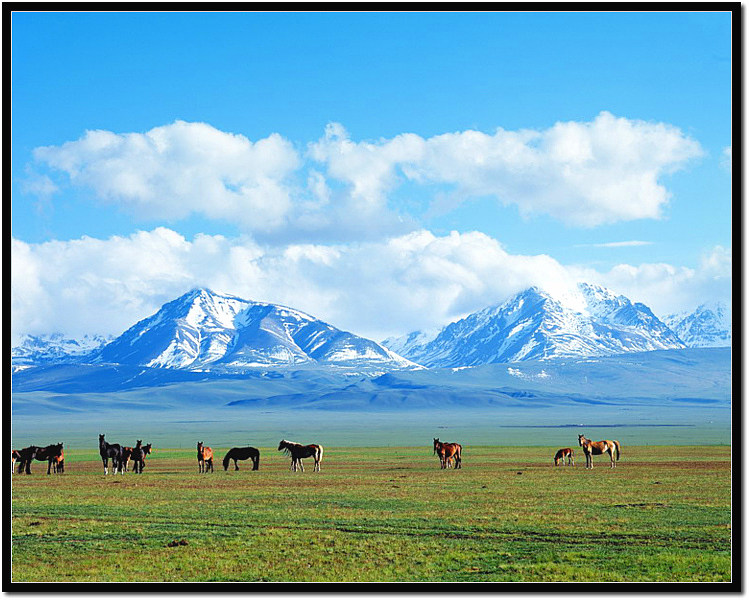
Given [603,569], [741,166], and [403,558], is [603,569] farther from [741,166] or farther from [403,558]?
[741,166]

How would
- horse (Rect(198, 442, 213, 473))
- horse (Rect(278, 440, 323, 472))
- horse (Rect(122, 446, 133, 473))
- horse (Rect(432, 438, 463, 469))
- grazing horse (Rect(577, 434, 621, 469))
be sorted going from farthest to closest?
horse (Rect(432, 438, 463, 469)) → grazing horse (Rect(577, 434, 621, 469)) → horse (Rect(278, 440, 323, 472)) → horse (Rect(198, 442, 213, 473)) → horse (Rect(122, 446, 133, 473))

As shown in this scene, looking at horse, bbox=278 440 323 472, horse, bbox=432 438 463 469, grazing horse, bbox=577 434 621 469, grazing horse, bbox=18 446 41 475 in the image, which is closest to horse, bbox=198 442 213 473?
horse, bbox=278 440 323 472

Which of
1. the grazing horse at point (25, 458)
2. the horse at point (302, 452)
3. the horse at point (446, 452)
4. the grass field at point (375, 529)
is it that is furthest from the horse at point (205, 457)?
the horse at point (446, 452)

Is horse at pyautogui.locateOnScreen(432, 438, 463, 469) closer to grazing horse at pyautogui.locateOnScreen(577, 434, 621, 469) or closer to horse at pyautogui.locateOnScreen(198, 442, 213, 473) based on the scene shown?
grazing horse at pyautogui.locateOnScreen(577, 434, 621, 469)

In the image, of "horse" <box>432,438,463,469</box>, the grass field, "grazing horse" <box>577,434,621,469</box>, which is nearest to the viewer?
the grass field

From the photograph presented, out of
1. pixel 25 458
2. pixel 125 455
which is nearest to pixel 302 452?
pixel 125 455

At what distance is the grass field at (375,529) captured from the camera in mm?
15125

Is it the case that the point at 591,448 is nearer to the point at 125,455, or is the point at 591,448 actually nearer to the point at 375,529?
the point at 125,455

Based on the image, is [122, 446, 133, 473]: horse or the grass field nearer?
the grass field

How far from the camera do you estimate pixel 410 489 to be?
96.2 feet

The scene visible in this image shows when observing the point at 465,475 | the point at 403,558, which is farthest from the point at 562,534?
the point at 465,475

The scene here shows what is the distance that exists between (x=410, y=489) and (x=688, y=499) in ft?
27.6

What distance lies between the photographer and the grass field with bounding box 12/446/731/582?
49.6 ft

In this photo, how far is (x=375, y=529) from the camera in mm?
19703
